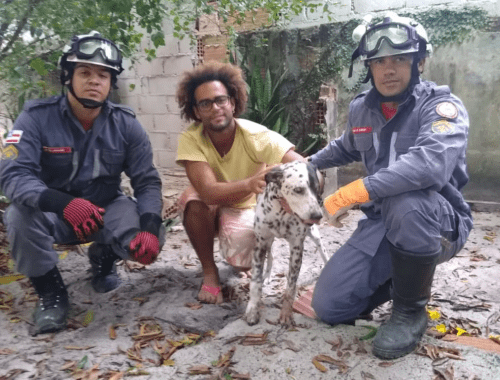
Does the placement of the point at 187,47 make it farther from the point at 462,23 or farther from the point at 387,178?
the point at 387,178

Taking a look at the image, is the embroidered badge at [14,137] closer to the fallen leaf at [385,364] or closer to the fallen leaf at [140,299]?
the fallen leaf at [140,299]

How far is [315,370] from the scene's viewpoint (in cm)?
221

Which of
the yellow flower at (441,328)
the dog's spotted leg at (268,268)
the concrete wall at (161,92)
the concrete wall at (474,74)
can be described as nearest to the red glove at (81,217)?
the dog's spotted leg at (268,268)

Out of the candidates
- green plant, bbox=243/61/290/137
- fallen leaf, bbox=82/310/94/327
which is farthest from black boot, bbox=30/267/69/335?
green plant, bbox=243/61/290/137

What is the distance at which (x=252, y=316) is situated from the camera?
107 inches

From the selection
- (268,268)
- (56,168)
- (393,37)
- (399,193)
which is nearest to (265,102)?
(268,268)

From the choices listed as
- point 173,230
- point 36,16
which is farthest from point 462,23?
point 36,16

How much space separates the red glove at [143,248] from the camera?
274cm

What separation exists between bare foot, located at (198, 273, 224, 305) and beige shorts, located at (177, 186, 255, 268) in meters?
0.18

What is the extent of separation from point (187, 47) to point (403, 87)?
4570 mm

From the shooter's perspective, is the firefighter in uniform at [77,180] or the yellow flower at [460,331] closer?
the yellow flower at [460,331]

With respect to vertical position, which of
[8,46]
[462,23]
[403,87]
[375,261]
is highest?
[462,23]

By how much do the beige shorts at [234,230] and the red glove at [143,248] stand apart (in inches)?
18.3

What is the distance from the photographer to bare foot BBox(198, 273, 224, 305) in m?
3.08
